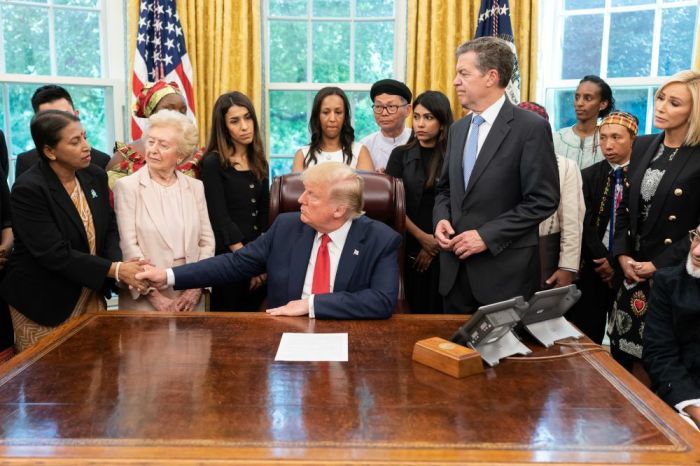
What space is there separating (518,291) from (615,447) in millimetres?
1261

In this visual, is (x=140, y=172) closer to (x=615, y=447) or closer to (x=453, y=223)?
(x=453, y=223)

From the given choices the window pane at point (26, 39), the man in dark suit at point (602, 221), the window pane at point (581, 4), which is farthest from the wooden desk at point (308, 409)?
the window pane at point (581, 4)

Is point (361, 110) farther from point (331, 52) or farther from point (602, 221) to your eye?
point (602, 221)

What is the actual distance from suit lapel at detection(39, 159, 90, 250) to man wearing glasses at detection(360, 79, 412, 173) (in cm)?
168

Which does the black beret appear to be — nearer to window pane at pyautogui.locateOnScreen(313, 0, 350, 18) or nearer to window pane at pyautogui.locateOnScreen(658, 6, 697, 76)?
window pane at pyautogui.locateOnScreen(313, 0, 350, 18)

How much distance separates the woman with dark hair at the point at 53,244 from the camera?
8.31 ft

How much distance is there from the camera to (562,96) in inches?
190

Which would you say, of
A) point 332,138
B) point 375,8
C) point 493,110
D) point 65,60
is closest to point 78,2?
point 65,60

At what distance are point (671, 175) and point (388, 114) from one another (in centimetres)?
162

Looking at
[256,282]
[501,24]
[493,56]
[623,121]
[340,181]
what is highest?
[501,24]

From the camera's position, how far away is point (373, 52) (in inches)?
196

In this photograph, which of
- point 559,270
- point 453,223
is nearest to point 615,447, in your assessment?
point 453,223

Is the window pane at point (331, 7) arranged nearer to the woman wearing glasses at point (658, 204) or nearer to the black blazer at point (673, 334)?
the woman wearing glasses at point (658, 204)

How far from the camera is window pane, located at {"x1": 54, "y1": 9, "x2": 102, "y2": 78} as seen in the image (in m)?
4.62
